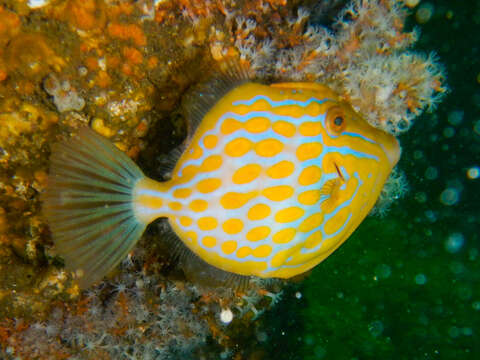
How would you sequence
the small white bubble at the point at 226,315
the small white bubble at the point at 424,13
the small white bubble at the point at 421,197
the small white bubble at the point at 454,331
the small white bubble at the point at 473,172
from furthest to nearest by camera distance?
the small white bubble at the point at 473,172 → the small white bubble at the point at 424,13 → the small white bubble at the point at 421,197 → the small white bubble at the point at 454,331 → the small white bubble at the point at 226,315

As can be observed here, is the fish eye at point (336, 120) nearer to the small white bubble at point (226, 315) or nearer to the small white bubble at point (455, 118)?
the small white bubble at point (226, 315)

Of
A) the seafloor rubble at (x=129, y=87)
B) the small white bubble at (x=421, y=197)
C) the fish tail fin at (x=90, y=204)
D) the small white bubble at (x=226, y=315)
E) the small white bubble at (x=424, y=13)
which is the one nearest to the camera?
the fish tail fin at (x=90, y=204)

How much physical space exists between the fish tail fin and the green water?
3.60 meters

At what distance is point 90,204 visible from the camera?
2.24m

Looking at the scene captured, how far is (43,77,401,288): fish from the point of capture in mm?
2219

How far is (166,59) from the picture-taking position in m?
2.90

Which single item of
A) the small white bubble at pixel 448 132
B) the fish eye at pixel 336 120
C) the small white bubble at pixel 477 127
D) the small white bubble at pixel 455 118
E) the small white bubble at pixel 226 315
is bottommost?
the small white bubble at pixel 477 127

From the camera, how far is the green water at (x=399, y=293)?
5391 millimetres

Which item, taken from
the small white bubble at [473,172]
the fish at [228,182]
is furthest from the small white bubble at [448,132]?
the fish at [228,182]

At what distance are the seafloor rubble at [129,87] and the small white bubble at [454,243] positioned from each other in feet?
10.7

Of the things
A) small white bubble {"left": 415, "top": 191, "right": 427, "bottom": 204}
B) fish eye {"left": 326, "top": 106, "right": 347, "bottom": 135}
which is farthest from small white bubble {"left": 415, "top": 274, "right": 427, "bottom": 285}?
fish eye {"left": 326, "top": 106, "right": 347, "bottom": 135}

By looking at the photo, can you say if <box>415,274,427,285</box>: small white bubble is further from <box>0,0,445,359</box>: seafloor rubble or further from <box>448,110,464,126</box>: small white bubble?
<box>0,0,445,359</box>: seafloor rubble

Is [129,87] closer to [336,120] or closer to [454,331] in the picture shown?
[336,120]

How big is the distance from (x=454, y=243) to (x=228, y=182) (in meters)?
5.13
